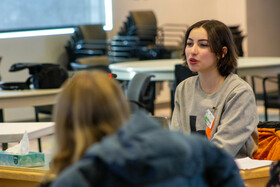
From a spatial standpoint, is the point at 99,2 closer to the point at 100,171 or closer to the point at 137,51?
the point at 137,51

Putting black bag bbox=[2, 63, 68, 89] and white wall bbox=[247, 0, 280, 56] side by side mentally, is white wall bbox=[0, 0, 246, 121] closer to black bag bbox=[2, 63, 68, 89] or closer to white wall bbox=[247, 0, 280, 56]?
white wall bbox=[247, 0, 280, 56]

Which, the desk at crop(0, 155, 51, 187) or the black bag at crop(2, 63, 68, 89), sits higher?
the black bag at crop(2, 63, 68, 89)

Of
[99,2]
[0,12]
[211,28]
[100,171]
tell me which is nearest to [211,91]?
[211,28]

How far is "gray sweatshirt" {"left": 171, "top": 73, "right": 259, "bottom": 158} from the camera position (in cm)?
240

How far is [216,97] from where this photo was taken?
2.52 m

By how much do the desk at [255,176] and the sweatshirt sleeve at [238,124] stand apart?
23cm

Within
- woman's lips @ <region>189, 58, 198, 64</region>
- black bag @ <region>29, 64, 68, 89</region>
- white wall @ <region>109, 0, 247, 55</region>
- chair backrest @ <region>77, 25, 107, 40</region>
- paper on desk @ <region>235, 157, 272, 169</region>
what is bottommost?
paper on desk @ <region>235, 157, 272, 169</region>

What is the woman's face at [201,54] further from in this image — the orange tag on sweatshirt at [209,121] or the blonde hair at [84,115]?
the blonde hair at [84,115]

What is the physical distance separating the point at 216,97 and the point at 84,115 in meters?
1.34

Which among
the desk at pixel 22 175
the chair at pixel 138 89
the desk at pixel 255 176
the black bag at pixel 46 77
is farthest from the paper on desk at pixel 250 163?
the black bag at pixel 46 77

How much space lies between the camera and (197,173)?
129 centimetres

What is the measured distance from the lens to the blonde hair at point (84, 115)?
1271 mm

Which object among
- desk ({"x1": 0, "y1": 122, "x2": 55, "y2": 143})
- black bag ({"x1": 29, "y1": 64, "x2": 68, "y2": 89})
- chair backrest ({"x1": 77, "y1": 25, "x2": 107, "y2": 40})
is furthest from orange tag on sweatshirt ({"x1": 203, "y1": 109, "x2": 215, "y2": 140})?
chair backrest ({"x1": 77, "y1": 25, "x2": 107, "y2": 40})

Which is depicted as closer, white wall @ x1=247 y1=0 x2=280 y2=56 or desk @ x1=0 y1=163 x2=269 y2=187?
desk @ x1=0 y1=163 x2=269 y2=187
